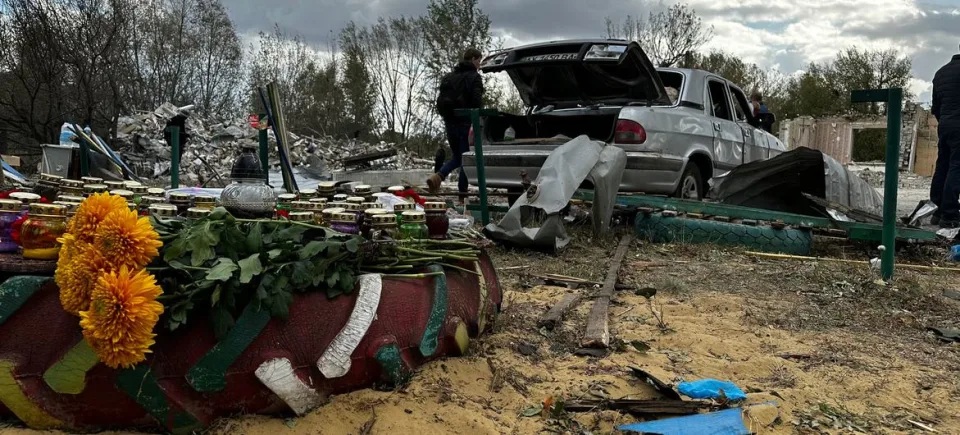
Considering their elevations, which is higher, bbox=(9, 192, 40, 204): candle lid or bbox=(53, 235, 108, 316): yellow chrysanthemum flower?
bbox=(9, 192, 40, 204): candle lid

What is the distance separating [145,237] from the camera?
1821 mm

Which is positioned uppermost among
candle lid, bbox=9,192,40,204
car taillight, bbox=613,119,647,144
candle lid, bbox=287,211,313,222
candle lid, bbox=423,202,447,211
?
car taillight, bbox=613,119,647,144

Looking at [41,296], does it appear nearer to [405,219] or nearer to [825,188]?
[405,219]

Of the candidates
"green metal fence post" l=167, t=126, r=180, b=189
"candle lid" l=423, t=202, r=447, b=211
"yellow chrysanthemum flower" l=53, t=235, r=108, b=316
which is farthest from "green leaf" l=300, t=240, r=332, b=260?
"green metal fence post" l=167, t=126, r=180, b=189

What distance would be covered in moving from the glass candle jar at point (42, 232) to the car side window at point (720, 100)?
6.94 metres

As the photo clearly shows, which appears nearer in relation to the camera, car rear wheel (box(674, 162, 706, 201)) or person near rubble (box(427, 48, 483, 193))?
car rear wheel (box(674, 162, 706, 201))

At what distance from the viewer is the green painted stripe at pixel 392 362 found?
87.6 inches

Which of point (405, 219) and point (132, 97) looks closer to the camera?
point (405, 219)

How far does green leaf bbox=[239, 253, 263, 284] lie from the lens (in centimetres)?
193

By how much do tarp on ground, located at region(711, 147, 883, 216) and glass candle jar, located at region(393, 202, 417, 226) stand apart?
4986mm

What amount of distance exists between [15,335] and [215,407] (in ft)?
1.86

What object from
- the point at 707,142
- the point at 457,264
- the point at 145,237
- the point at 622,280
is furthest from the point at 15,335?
the point at 707,142

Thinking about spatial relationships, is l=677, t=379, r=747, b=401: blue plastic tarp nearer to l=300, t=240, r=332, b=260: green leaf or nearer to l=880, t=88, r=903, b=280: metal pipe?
l=300, t=240, r=332, b=260: green leaf

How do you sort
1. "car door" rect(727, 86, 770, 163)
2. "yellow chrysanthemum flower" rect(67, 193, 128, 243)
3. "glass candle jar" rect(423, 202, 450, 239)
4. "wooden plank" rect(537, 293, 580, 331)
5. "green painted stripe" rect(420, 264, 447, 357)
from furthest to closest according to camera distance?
"car door" rect(727, 86, 770, 163) < "wooden plank" rect(537, 293, 580, 331) < "glass candle jar" rect(423, 202, 450, 239) < "green painted stripe" rect(420, 264, 447, 357) < "yellow chrysanthemum flower" rect(67, 193, 128, 243)
